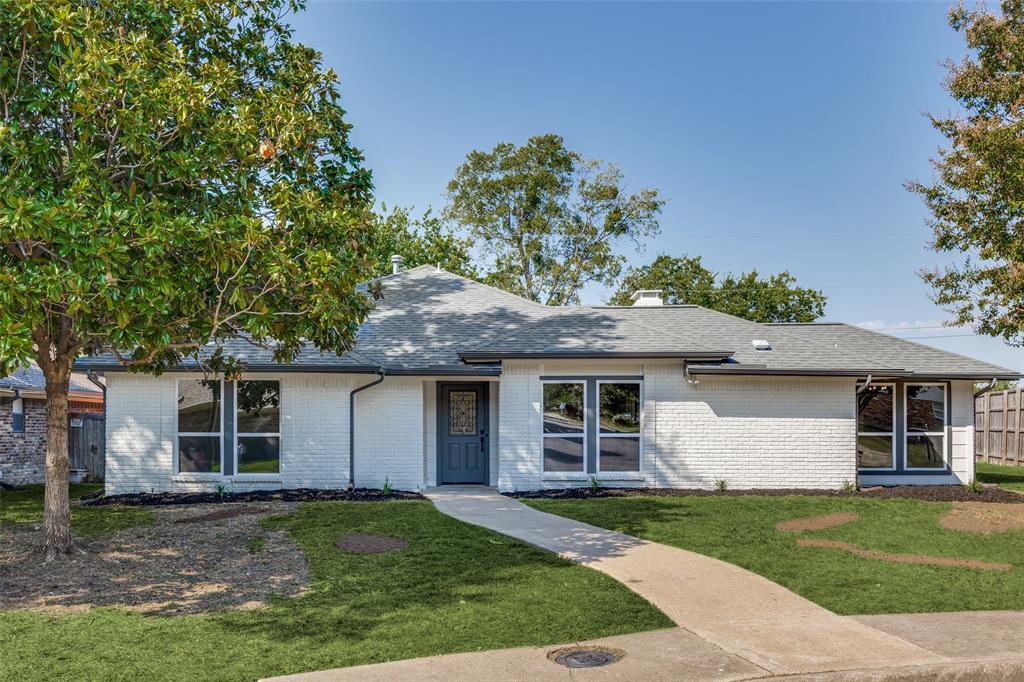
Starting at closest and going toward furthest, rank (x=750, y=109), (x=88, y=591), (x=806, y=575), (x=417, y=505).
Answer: (x=88, y=591) < (x=806, y=575) < (x=417, y=505) < (x=750, y=109)

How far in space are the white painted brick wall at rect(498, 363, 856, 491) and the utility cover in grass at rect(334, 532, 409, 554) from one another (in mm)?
4974

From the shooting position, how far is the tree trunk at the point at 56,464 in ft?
32.2

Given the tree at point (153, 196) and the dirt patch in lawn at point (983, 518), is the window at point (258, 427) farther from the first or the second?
the dirt patch in lawn at point (983, 518)

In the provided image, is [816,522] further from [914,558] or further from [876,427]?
[876,427]

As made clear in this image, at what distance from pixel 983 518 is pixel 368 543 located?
9340 mm

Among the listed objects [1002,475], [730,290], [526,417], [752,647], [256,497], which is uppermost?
[730,290]

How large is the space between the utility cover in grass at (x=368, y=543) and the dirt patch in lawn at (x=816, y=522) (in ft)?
18.0

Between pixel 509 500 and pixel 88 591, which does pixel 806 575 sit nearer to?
pixel 509 500

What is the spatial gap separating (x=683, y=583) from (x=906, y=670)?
284 centimetres

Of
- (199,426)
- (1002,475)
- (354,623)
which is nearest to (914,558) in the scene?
(354,623)

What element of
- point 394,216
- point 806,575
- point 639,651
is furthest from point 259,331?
point 394,216

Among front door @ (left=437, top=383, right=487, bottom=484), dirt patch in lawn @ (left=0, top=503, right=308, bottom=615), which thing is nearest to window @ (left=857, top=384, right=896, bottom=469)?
front door @ (left=437, top=383, right=487, bottom=484)

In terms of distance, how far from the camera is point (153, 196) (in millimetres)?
8594

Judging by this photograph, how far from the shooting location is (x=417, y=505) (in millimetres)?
13836
